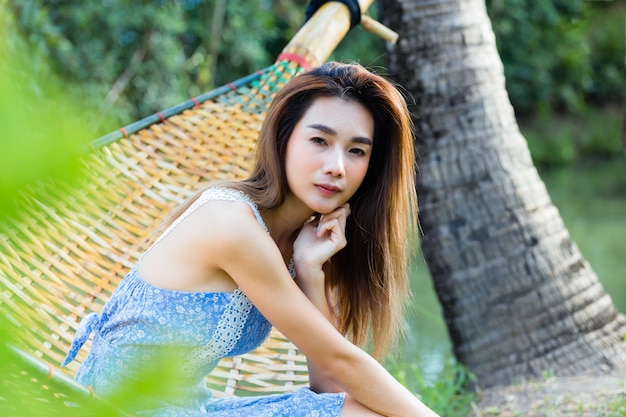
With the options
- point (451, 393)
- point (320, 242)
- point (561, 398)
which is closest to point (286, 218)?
→ point (320, 242)

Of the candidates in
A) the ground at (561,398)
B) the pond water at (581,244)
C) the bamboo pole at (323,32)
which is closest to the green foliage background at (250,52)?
the pond water at (581,244)

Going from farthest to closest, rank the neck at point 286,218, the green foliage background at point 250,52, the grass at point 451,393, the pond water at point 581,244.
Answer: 1. the green foliage background at point 250,52
2. the pond water at point 581,244
3. the grass at point 451,393
4. the neck at point 286,218

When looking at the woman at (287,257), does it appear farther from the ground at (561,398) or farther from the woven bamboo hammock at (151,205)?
the ground at (561,398)

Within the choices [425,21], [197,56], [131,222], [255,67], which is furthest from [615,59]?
[131,222]

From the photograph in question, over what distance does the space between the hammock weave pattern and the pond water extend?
23.3 inches

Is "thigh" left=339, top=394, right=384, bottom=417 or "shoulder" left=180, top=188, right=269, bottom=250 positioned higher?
"shoulder" left=180, top=188, right=269, bottom=250

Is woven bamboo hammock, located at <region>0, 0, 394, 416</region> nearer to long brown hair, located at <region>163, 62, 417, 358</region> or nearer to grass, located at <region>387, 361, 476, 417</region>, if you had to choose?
long brown hair, located at <region>163, 62, 417, 358</region>

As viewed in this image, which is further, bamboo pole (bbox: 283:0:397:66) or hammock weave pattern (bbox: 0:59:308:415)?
bamboo pole (bbox: 283:0:397:66)

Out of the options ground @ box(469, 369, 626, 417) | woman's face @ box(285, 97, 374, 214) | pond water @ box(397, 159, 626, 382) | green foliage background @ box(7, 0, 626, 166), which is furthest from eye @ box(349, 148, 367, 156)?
green foliage background @ box(7, 0, 626, 166)

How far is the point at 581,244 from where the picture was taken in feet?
23.2

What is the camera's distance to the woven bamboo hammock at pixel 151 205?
84.1 inches

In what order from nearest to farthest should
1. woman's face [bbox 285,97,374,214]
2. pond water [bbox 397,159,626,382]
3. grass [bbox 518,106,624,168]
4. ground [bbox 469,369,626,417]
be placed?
1. woman's face [bbox 285,97,374,214]
2. ground [bbox 469,369,626,417]
3. pond water [bbox 397,159,626,382]
4. grass [bbox 518,106,624,168]

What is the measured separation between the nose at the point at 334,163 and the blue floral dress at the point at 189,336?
6.6 inches

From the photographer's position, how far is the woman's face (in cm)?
171
